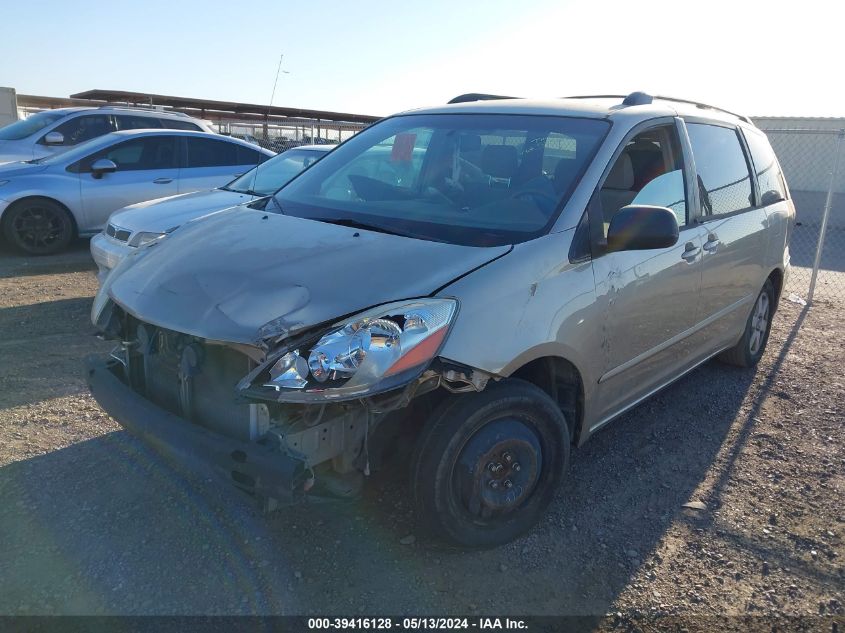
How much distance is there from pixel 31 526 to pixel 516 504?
2175 mm

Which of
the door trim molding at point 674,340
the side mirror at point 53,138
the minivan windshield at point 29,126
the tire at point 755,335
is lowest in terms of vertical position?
the tire at point 755,335

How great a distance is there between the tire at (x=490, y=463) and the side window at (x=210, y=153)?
7390mm

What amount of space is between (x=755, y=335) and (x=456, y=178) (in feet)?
10.5

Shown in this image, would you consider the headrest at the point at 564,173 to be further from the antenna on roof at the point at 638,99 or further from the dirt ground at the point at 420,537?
the dirt ground at the point at 420,537

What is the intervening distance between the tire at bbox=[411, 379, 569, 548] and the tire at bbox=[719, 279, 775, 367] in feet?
9.17

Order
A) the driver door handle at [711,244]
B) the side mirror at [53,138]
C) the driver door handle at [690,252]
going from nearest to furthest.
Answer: the driver door handle at [690,252]
the driver door handle at [711,244]
the side mirror at [53,138]

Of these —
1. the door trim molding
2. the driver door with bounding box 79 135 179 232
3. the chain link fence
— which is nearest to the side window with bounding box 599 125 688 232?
the door trim molding

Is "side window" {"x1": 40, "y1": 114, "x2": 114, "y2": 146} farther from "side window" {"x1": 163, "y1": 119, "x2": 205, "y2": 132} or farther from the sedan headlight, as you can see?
the sedan headlight

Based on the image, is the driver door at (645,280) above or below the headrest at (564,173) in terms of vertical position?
below

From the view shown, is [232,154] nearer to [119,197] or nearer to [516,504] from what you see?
[119,197]

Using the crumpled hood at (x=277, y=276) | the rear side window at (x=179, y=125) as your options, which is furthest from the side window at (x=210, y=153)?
the crumpled hood at (x=277, y=276)

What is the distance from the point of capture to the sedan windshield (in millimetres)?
6902

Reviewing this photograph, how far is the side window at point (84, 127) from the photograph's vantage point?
1084 centimetres

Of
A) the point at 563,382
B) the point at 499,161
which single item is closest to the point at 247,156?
the point at 499,161
